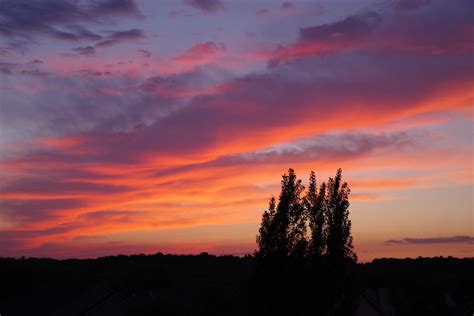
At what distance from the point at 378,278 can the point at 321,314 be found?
206ft

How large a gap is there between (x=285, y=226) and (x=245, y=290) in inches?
202

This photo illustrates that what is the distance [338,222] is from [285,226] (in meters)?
7.46

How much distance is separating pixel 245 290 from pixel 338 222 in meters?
11.5

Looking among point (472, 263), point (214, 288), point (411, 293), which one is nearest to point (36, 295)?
point (214, 288)

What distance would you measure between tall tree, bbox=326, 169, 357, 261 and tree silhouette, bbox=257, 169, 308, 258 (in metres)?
4.75

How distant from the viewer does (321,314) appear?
40250mm

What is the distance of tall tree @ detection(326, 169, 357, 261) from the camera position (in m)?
43.3

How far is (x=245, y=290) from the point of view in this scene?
119 ft

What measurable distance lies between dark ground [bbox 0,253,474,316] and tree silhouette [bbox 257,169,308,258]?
3.53 ft

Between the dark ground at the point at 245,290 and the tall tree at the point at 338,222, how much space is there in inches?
58.3

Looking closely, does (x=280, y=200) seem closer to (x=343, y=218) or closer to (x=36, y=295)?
(x=343, y=218)

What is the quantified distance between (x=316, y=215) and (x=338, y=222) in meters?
2.18

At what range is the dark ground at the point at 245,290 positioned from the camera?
37.0m

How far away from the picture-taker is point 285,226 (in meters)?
38.8
